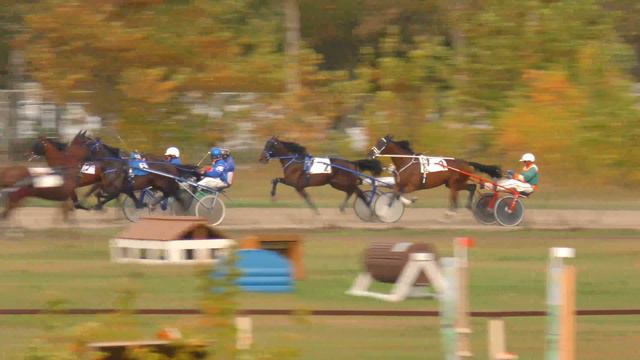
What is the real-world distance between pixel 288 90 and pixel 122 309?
26.3 meters

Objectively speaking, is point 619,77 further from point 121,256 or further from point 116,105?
point 121,256

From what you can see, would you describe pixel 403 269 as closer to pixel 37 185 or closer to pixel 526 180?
pixel 37 185

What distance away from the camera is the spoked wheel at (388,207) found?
84.7 ft

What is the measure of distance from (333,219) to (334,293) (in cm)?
1157

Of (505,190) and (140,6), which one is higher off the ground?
(140,6)

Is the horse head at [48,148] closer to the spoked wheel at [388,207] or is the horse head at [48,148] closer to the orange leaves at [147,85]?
the orange leaves at [147,85]

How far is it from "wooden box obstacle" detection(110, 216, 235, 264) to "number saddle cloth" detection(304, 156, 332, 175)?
8.22 m

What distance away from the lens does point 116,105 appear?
2881 centimetres

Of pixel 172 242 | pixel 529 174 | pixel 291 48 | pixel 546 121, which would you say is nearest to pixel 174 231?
pixel 172 242

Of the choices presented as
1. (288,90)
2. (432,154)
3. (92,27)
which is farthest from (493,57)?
(92,27)

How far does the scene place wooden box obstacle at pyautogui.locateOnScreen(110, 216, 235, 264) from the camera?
1689cm

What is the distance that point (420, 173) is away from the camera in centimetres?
2581

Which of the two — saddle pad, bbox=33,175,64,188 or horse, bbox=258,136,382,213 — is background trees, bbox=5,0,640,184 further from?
saddle pad, bbox=33,175,64,188

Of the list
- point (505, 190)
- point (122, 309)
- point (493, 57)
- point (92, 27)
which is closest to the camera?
point (122, 309)
